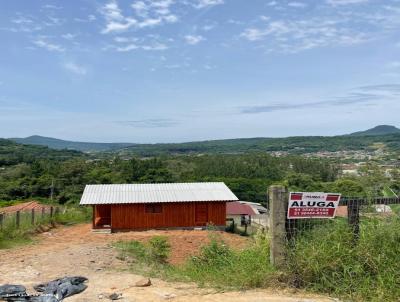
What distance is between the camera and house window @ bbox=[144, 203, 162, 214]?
20.4 m

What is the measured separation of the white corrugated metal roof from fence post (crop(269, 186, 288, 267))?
47.8ft

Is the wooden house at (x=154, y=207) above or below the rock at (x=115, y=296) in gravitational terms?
below

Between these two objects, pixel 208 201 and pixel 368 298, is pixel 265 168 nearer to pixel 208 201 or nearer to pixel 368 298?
pixel 208 201

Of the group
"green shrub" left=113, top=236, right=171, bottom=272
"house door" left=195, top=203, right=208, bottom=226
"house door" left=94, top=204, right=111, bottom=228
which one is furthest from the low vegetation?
"house door" left=94, top=204, right=111, bottom=228

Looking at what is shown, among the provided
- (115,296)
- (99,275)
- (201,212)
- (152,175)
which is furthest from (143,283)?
(152,175)

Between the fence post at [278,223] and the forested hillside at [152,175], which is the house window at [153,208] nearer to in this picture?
the forested hillside at [152,175]

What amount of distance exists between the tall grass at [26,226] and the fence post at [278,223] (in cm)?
902

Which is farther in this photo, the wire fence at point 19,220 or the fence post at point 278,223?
the wire fence at point 19,220

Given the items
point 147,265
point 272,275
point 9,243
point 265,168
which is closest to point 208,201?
point 9,243

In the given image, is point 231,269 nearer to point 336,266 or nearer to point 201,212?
point 336,266

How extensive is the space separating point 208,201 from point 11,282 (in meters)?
14.0

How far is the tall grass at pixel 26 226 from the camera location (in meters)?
12.9

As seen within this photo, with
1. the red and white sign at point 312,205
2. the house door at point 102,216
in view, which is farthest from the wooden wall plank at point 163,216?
the red and white sign at point 312,205

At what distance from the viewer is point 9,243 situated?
40.9ft
